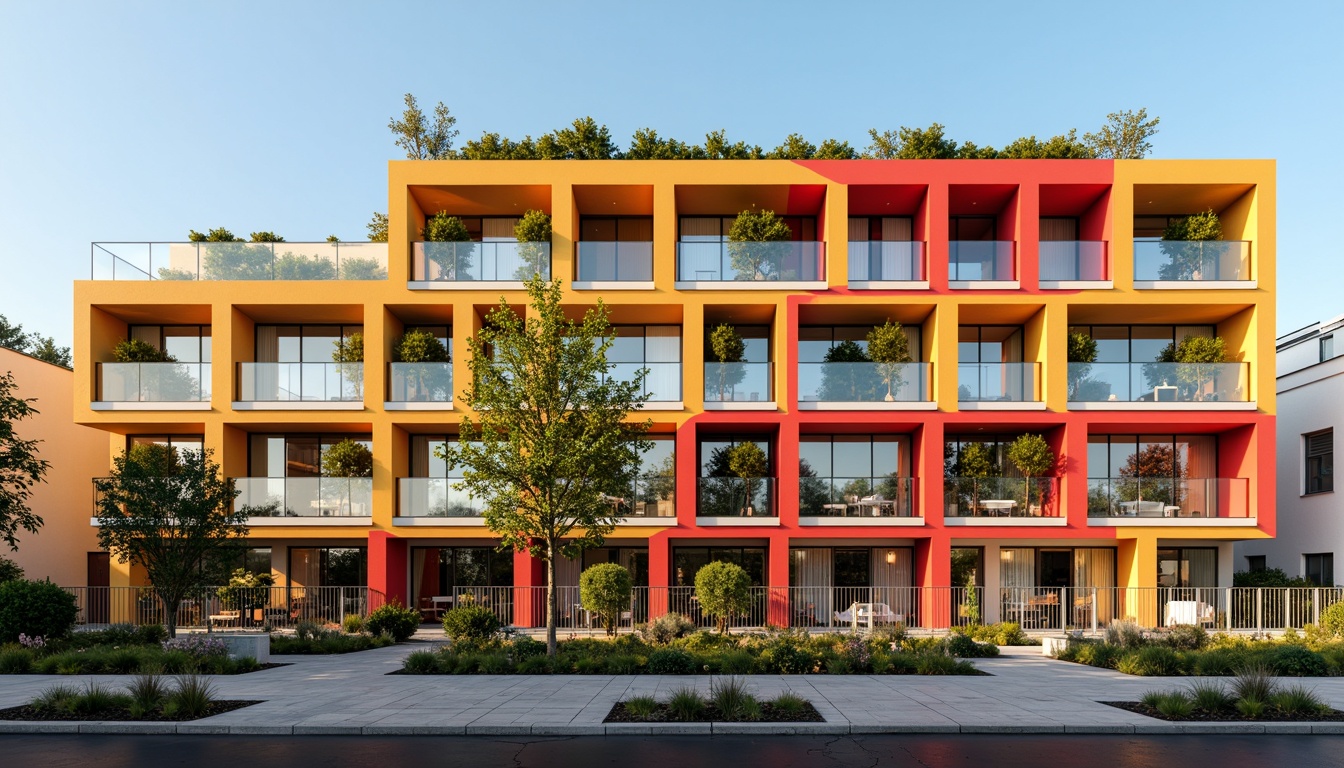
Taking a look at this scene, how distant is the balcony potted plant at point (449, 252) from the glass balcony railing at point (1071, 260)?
17.8 metres

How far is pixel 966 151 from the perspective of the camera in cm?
3312

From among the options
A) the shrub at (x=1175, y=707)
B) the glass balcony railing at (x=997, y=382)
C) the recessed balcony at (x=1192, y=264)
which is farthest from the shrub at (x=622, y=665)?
the recessed balcony at (x=1192, y=264)

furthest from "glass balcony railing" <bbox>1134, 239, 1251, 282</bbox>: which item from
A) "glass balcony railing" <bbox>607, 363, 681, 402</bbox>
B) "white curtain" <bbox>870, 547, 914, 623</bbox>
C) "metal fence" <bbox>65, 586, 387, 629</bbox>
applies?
"metal fence" <bbox>65, 586, 387, 629</bbox>

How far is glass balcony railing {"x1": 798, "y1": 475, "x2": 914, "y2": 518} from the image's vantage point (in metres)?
25.1

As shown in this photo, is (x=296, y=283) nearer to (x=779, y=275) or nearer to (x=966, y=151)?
(x=779, y=275)

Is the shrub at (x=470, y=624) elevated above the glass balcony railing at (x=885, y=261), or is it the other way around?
the glass balcony railing at (x=885, y=261)

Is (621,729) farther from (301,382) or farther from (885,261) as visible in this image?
(301,382)

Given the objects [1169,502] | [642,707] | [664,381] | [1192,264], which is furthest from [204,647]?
[1192,264]

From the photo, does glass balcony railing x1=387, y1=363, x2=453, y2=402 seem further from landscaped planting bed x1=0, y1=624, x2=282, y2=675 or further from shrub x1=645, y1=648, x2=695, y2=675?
shrub x1=645, y1=648, x2=695, y2=675

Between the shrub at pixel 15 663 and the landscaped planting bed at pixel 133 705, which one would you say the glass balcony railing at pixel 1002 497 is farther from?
the shrub at pixel 15 663

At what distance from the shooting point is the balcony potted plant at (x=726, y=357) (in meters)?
25.3

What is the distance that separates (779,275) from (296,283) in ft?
49.2

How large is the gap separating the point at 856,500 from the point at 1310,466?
52.0ft

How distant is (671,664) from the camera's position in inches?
592
